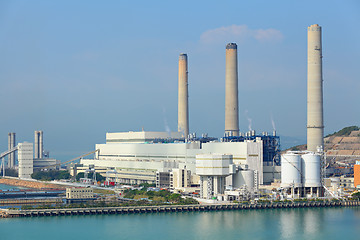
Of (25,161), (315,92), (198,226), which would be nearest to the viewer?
(198,226)

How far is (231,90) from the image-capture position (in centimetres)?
8675

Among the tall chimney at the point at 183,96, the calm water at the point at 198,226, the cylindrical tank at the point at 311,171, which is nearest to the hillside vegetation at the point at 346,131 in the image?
the tall chimney at the point at 183,96

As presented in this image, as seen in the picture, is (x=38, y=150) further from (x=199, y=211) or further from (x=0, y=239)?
(x=0, y=239)

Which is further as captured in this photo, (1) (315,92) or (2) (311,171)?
(1) (315,92)

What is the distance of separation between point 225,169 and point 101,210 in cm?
1187

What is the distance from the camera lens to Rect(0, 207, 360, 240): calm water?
47344mm

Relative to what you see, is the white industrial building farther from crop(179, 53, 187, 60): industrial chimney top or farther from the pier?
crop(179, 53, 187, 60): industrial chimney top

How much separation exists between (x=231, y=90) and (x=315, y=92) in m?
13.1

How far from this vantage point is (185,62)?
9631 cm

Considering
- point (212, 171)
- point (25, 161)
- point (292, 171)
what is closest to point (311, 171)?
point (292, 171)

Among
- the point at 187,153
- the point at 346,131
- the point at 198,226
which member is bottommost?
the point at 198,226

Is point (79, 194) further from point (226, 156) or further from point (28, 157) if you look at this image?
point (28, 157)

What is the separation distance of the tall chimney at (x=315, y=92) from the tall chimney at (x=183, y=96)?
22.6m

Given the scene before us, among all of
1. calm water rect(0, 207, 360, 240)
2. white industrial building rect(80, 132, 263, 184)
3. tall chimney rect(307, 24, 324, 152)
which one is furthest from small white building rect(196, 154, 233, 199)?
tall chimney rect(307, 24, 324, 152)
